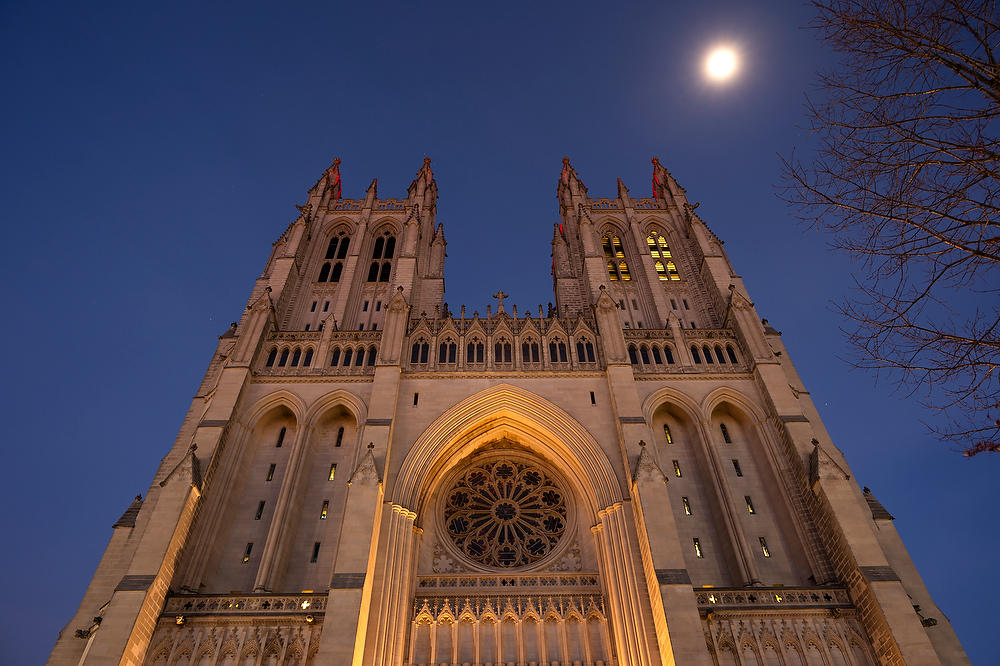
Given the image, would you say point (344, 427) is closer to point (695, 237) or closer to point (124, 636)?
point (124, 636)

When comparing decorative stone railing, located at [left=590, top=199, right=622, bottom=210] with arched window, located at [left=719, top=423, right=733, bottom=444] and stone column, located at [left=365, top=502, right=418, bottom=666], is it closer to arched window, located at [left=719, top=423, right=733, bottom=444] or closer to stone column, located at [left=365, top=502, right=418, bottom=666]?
arched window, located at [left=719, top=423, right=733, bottom=444]

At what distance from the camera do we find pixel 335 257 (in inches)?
1415

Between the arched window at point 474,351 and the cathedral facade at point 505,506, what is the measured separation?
0.55ft

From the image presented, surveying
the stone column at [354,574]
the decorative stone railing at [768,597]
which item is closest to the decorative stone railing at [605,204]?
the stone column at [354,574]

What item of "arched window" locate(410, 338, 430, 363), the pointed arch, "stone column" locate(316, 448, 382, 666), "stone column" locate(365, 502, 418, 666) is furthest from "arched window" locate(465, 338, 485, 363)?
"stone column" locate(365, 502, 418, 666)

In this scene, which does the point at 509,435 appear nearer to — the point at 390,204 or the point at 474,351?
the point at 474,351

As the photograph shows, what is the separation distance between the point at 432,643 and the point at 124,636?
356 inches

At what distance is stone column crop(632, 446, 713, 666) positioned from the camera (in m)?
16.9

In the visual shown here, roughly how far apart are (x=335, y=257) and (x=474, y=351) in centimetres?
1297

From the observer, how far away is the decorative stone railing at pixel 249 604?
61.6 feet

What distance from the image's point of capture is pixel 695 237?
34156 mm

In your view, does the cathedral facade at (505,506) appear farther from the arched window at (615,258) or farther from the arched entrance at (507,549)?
the arched window at (615,258)

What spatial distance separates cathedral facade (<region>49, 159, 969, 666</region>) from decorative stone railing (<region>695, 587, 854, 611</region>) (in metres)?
0.09

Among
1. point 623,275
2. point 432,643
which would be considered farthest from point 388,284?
point 432,643
